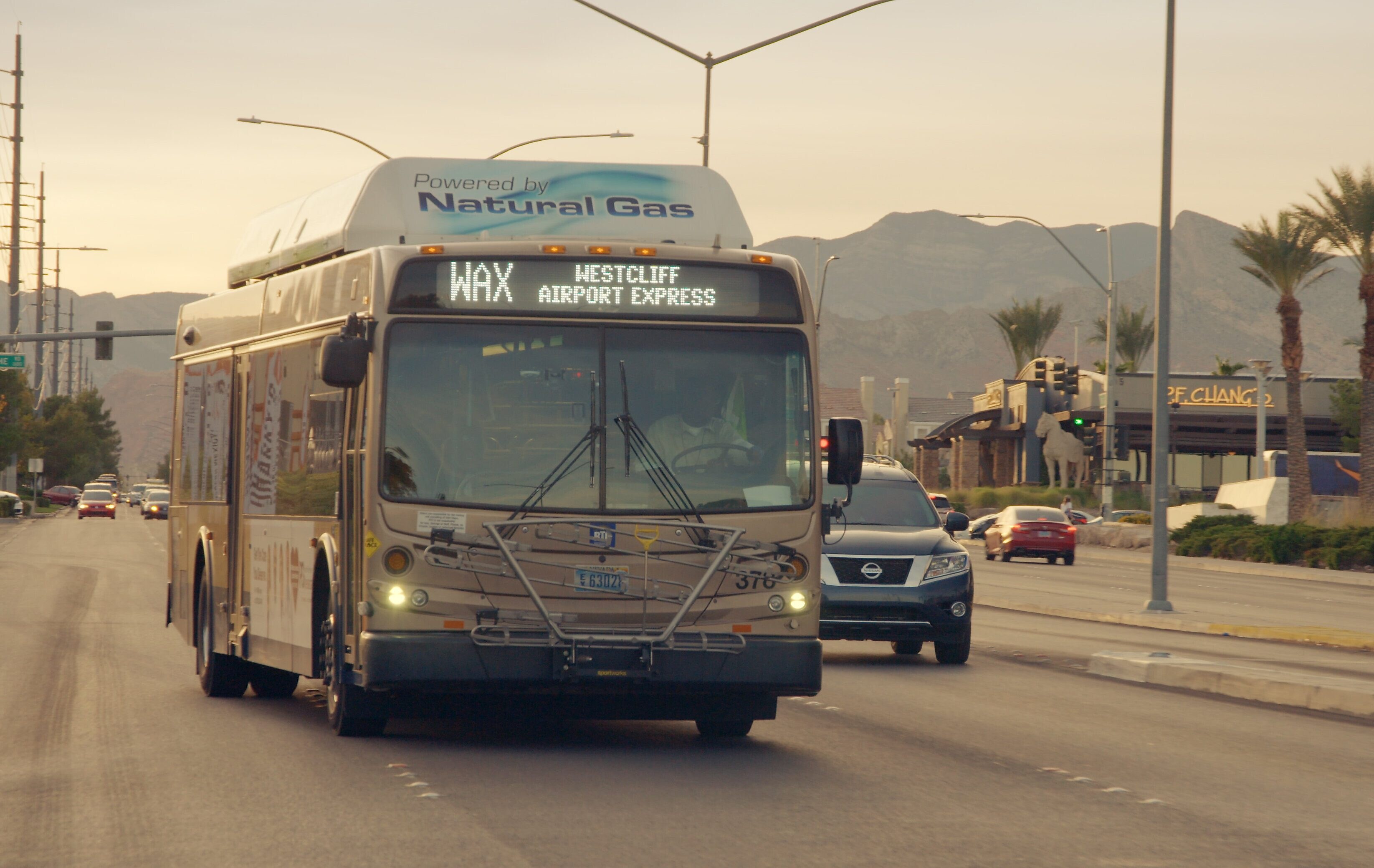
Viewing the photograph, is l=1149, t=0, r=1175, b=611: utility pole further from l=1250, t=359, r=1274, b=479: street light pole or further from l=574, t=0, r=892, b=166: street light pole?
l=1250, t=359, r=1274, b=479: street light pole

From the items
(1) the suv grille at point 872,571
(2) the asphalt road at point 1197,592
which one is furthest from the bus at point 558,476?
(2) the asphalt road at point 1197,592

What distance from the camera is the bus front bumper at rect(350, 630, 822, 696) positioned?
1005cm

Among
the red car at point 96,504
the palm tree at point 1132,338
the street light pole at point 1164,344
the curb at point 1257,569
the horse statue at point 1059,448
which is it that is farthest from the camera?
the palm tree at point 1132,338

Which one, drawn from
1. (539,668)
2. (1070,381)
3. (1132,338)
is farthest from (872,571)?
(1132,338)

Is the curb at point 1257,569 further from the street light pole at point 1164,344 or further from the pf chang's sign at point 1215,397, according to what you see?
the pf chang's sign at point 1215,397

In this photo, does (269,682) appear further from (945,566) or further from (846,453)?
(945,566)

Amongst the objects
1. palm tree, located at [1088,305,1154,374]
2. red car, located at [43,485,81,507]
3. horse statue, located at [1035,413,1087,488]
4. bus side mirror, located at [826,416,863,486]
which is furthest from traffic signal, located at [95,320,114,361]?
red car, located at [43,485,81,507]

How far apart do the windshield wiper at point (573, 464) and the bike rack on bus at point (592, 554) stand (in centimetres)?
9

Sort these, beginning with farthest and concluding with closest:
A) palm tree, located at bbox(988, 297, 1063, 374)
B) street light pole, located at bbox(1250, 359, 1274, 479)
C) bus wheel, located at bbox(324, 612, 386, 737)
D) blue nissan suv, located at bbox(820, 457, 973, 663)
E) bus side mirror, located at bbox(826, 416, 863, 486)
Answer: palm tree, located at bbox(988, 297, 1063, 374)
street light pole, located at bbox(1250, 359, 1274, 479)
blue nissan suv, located at bbox(820, 457, 973, 663)
bus side mirror, located at bbox(826, 416, 863, 486)
bus wheel, located at bbox(324, 612, 386, 737)

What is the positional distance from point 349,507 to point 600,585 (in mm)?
1556

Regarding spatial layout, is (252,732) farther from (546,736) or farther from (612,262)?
(612,262)

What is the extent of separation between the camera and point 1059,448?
Answer: 81250 mm

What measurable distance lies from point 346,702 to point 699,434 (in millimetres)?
2615

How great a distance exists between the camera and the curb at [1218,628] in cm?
2077
